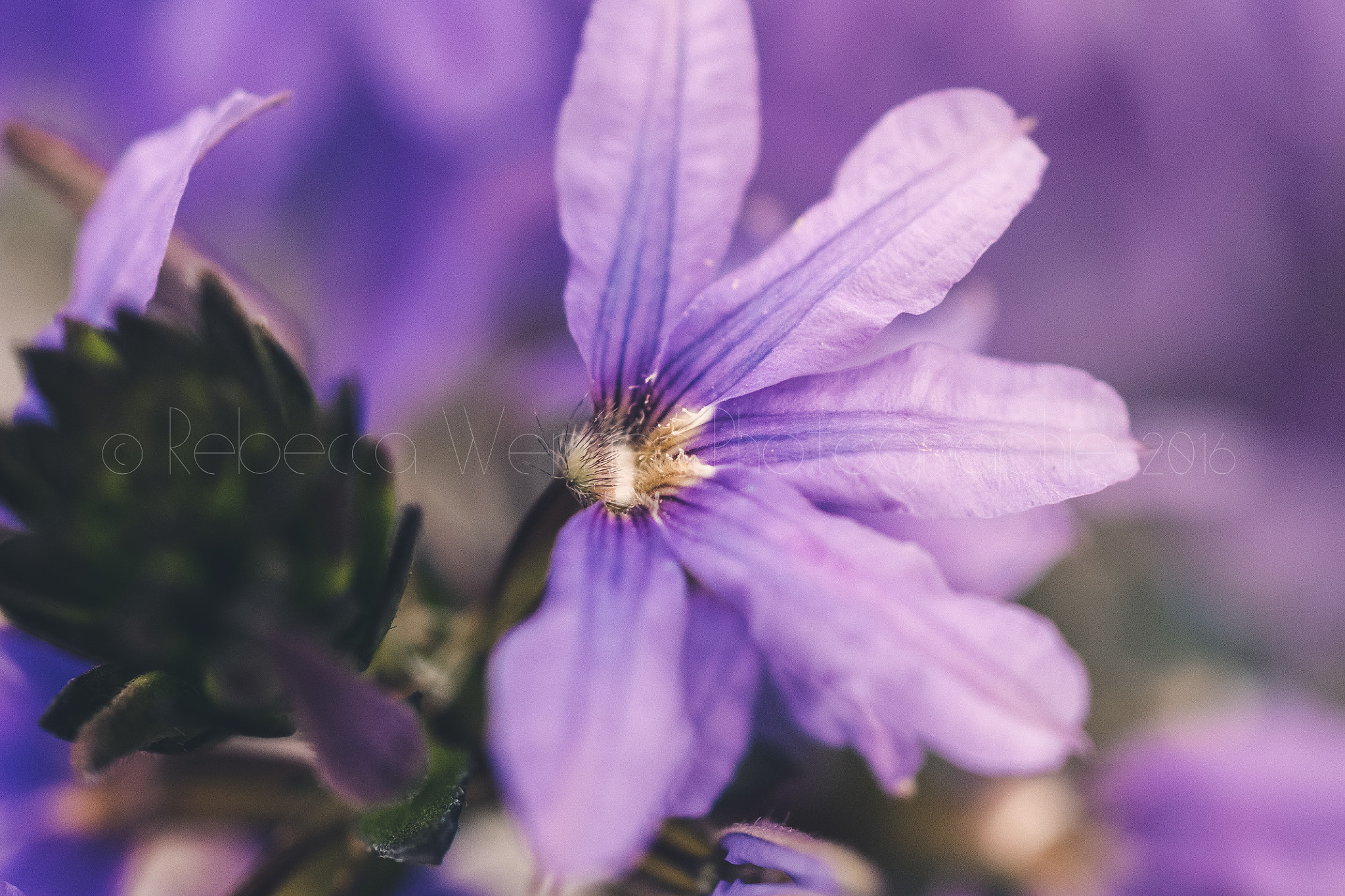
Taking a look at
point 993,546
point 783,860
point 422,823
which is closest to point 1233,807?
point 993,546

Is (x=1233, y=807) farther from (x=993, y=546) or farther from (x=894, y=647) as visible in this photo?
(x=894, y=647)

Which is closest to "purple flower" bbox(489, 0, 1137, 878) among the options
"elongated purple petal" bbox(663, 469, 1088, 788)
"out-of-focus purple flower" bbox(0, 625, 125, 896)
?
"elongated purple petal" bbox(663, 469, 1088, 788)

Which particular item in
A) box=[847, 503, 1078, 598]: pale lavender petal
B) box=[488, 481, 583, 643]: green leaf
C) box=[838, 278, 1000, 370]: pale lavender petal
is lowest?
box=[488, 481, 583, 643]: green leaf

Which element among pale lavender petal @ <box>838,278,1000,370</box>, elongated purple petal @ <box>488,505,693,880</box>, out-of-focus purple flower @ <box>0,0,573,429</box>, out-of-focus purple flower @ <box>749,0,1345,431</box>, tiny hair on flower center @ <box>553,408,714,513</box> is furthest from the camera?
out-of-focus purple flower @ <box>749,0,1345,431</box>

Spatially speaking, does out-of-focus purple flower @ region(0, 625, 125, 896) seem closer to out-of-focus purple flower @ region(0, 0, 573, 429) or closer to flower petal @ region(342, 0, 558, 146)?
out-of-focus purple flower @ region(0, 0, 573, 429)

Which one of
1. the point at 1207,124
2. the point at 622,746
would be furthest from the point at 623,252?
the point at 1207,124

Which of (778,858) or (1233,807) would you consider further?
(1233,807)

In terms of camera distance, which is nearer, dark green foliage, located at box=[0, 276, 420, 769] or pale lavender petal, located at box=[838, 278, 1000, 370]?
dark green foliage, located at box=[0, 276, 420, 769]

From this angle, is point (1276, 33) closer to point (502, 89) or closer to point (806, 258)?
point (502, 89)

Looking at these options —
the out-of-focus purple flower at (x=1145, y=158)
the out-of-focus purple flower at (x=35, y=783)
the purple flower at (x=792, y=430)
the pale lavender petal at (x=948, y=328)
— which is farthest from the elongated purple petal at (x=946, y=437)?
the out-of-focus purple flower at (x=1145, y=158)
